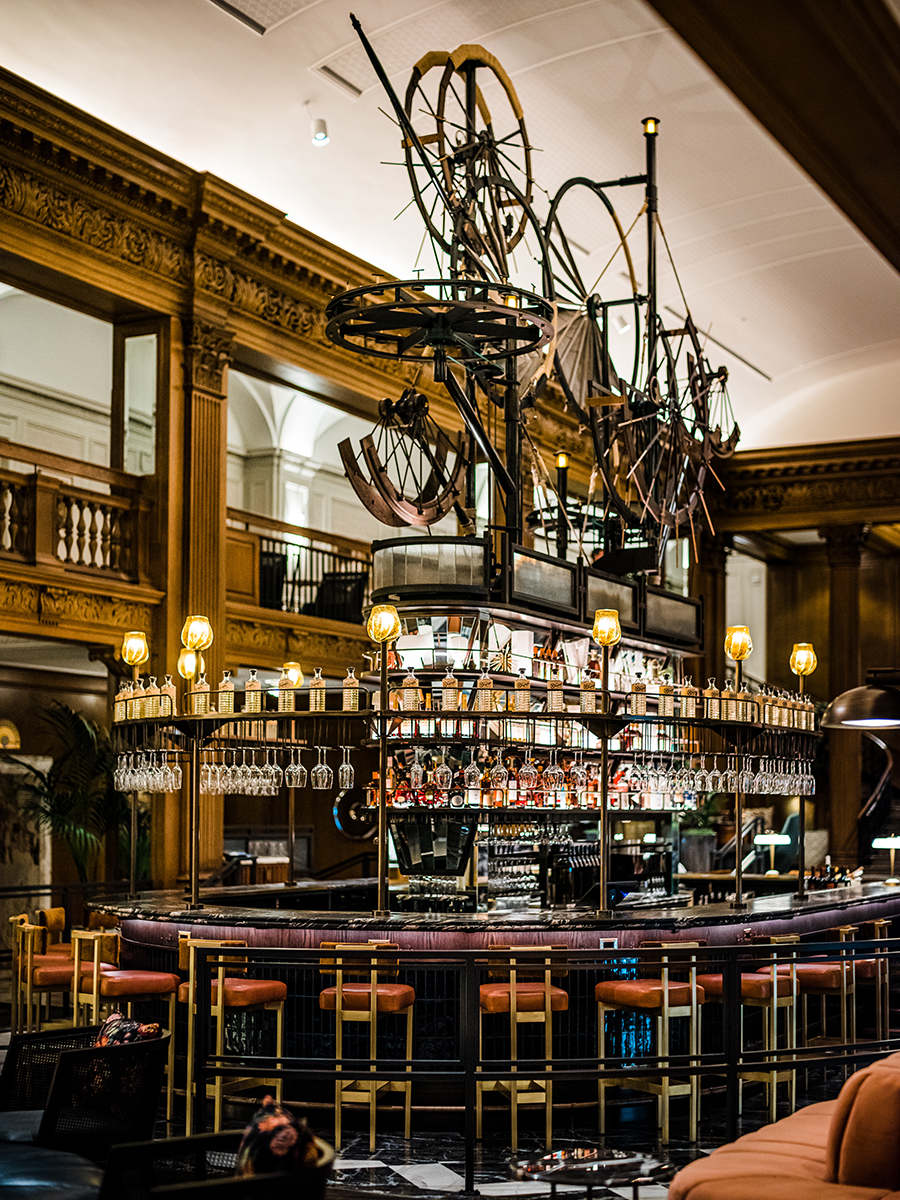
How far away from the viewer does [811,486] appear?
792 inches

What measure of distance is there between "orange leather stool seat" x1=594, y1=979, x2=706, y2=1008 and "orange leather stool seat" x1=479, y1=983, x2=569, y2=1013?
0.24 meters

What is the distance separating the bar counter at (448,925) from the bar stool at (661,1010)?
0.45m

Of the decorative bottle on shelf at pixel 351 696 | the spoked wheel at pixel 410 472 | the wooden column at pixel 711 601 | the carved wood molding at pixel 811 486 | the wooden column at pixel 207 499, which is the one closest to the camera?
the decorative bottle on shelf at pixel 351 696

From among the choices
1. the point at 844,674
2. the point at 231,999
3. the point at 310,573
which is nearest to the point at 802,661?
the point at 231,999

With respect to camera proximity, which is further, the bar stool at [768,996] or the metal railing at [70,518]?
the metal railing at [70,518]

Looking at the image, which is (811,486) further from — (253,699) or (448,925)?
(448,925)

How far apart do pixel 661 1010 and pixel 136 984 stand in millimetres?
2748

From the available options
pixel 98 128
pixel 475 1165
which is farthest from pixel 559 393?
pixel 475 1165

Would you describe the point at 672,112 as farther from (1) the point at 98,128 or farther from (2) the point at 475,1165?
(2) the point at 475,1165

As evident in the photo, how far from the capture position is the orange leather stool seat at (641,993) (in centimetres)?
709

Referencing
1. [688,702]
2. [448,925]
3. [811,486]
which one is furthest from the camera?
[811,486]

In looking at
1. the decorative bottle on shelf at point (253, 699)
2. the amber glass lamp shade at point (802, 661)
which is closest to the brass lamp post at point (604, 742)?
the decorative bottle on shelf at point (253, 699)

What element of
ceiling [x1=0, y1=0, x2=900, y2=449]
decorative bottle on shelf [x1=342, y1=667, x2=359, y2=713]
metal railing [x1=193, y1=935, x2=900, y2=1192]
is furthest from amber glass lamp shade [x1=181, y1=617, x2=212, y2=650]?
ceiling [x1=0, y1=0, x2=900, y2=449]

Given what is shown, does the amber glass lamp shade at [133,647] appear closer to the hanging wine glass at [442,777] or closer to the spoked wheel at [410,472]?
the spoked wheel at [410,472]
